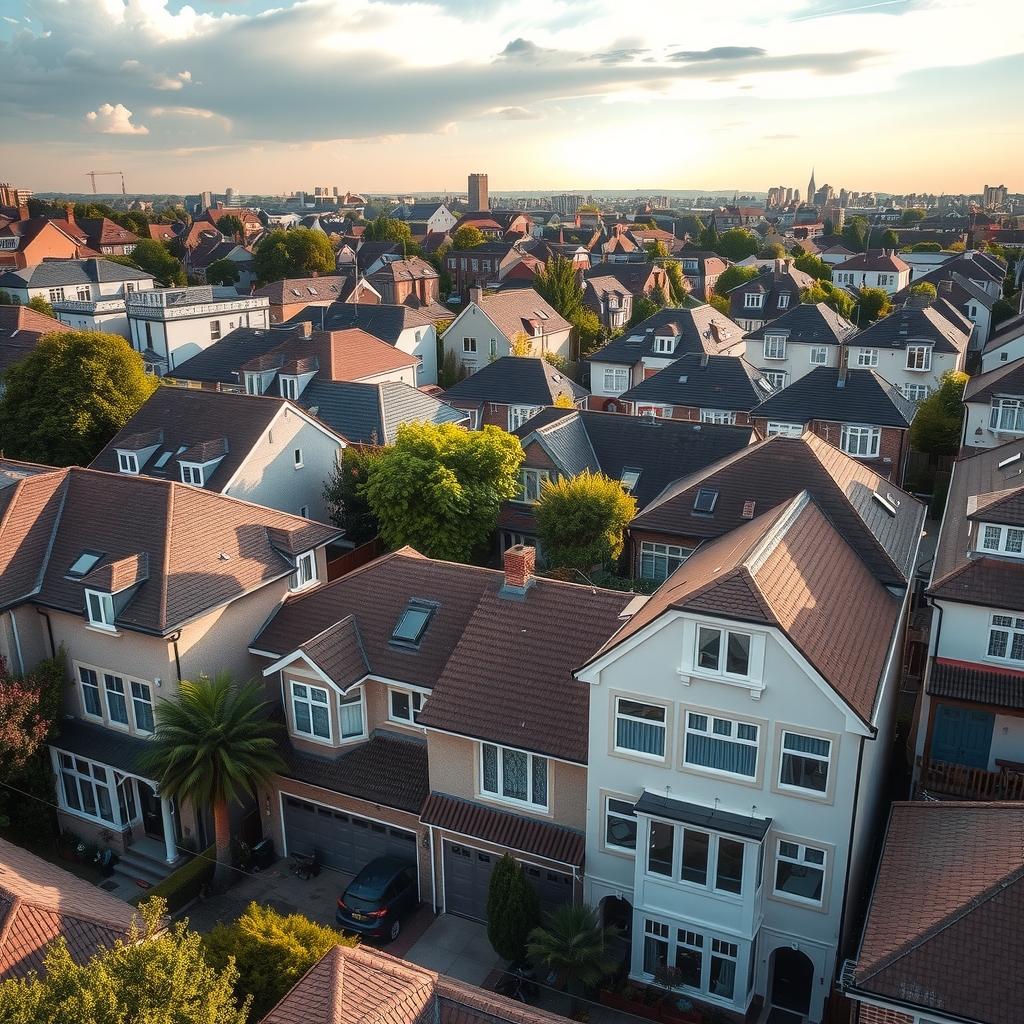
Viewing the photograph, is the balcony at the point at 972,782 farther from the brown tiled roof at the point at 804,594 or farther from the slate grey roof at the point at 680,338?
the slate grey roof at the point at 680,338


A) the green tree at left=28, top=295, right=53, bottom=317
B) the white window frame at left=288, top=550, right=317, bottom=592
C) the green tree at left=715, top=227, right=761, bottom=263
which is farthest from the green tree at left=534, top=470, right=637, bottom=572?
the green tree at left=715, top=227, right=761, bottom=263

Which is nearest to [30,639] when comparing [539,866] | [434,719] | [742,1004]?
[434,719]

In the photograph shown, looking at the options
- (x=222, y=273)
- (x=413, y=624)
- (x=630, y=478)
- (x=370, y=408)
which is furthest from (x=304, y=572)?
(x=222, y=273)

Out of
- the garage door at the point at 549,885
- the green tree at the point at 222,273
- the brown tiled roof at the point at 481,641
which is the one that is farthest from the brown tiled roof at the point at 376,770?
the green tree at the point at 222,273

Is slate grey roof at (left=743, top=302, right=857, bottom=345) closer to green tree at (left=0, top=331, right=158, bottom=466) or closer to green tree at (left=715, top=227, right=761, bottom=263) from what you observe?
green tree at (left=0, top=331, right=158, bottom=466)

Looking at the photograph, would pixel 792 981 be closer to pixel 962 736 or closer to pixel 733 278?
pixel 962 736
